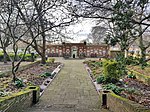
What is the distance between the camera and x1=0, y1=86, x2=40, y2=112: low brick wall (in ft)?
14.0

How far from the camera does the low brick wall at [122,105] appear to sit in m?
4.12

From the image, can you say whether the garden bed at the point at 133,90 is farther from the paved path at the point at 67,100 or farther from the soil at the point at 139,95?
the paved path at the point at 67,100

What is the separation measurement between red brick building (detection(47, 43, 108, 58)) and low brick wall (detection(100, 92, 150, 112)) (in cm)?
2932

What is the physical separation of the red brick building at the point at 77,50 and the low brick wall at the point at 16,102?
29.2 m

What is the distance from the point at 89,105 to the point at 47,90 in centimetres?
273

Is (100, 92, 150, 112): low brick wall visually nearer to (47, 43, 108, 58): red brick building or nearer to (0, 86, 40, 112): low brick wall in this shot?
(0, 86, 40, 112): low brick wall

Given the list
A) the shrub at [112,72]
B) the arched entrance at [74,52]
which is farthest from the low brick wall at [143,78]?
the arched entrance at [74,52]

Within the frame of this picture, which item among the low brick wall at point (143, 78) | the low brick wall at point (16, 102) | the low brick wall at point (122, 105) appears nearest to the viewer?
the low brick wall at point (122, 105)

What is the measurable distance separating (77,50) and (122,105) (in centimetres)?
3135

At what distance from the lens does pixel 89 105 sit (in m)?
6.67

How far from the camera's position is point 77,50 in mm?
36250

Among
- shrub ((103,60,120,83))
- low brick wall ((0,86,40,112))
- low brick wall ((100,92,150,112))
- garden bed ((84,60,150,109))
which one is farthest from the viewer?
shrub ((103,60,120,83))

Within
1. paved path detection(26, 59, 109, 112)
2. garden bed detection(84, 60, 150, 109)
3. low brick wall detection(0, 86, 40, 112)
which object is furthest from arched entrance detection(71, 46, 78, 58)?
low brick wall detection(0, 86, 40, 112)

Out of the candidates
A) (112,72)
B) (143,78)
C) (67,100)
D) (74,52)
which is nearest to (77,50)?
(74,52)
